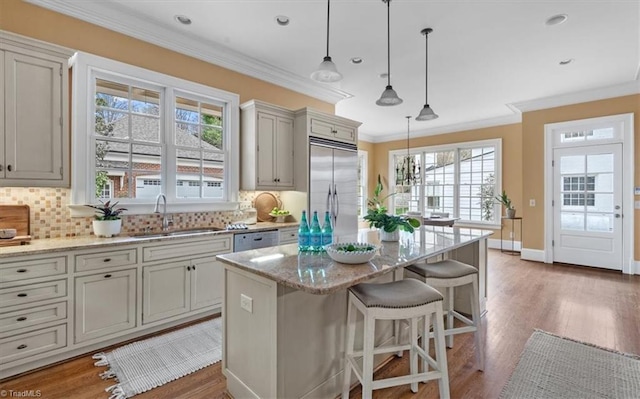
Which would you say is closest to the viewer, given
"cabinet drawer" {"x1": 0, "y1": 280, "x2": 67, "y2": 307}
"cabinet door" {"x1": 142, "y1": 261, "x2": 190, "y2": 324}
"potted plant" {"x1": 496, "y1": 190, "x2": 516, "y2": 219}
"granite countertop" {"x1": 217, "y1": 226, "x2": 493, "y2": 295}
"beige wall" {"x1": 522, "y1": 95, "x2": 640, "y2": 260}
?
"granite countertop" {"x1": 217, "y1": 226, "x2": 493, "y2": 295}

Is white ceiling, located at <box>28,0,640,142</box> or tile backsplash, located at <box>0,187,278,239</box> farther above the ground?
white ceiling, located at <box>28,0,640,142</box>

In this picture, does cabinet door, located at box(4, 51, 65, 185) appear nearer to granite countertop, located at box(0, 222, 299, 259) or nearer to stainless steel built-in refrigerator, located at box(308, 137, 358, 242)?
granite countertop, located at box(0, 222, 299, 259)

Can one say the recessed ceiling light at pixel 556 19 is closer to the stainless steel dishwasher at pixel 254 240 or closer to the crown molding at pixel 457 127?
the stainless steel dishwasher at pixel 254 240

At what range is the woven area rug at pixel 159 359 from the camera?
2.04 meters

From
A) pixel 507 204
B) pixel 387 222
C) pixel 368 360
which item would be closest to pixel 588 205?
pixel 507 204

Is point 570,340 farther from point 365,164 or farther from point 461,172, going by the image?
point 365,164

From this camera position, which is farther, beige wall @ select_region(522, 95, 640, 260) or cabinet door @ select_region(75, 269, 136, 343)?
beige wall @ select_region(522, 95, 640, 260)

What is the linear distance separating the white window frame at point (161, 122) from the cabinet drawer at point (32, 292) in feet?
2.62

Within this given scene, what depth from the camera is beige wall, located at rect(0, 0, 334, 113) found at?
100 inches

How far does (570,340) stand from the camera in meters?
2.62

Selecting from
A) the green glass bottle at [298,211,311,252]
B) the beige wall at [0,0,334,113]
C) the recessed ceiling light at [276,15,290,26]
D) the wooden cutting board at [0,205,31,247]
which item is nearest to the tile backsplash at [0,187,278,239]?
the wooden cutting board at [0,205,31,247]

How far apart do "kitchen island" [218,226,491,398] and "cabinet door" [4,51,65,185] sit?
182 centimetres

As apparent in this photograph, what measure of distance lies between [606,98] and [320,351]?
6.23 metres

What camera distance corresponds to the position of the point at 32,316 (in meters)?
2.15
